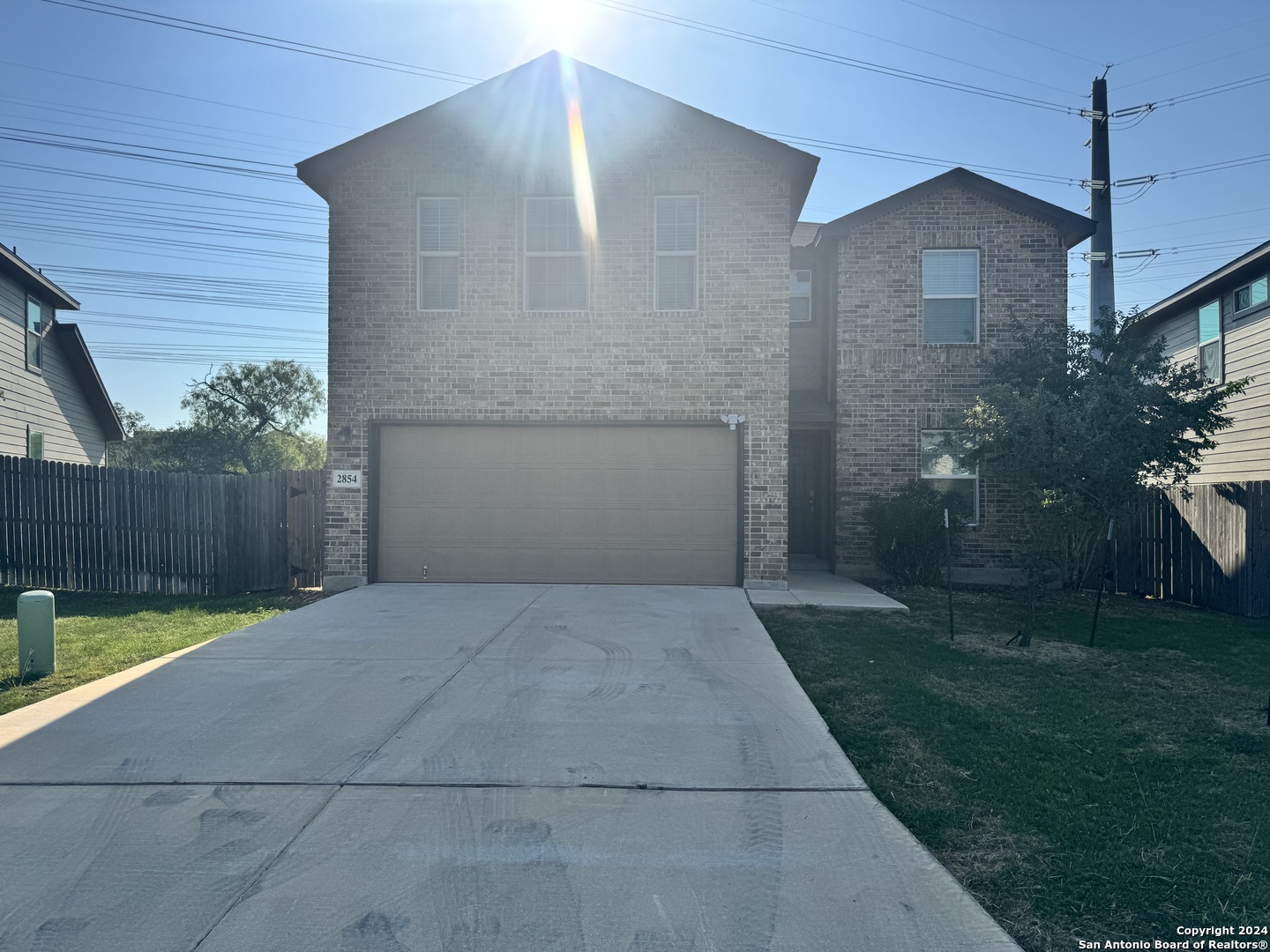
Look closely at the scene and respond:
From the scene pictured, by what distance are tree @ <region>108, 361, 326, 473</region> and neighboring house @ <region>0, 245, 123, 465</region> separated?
18296mm

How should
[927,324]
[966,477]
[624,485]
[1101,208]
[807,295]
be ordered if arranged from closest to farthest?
[624,485]
[966,477]
[927,324]
[807,295]
[1101,208]

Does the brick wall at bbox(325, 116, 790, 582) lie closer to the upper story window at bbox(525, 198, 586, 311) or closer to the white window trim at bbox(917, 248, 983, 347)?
the upper story window at bbox(525, 198, 586, 311)

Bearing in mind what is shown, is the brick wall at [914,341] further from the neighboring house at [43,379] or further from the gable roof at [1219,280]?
the neighboring house at [43,379]

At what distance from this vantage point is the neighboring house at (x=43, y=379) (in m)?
18.4

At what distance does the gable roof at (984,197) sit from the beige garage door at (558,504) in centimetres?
494

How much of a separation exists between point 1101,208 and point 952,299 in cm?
546

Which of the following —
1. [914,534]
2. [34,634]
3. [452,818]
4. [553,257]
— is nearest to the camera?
[452,818]

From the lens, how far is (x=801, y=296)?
15.6m

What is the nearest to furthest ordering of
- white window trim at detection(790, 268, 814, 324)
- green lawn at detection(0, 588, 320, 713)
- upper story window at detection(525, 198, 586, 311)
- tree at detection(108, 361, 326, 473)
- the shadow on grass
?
1. green lawn at detection(0, 588, 320, 713)
2. the shadow on grass
3. upper story window at detection(525, 198, 586, 311)
4. white window trim at detection(790, 268, 814, 324)
5. tree at detection(108, 361, 326, 473)

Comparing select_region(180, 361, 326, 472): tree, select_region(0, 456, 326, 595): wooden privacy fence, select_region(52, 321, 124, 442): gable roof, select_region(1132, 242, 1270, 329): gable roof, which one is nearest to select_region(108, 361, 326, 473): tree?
select_region(180, 361, 326, 472): tree

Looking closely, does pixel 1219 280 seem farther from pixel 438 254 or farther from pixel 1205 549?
pixel 438 254

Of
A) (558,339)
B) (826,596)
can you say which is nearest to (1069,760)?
(826,596)

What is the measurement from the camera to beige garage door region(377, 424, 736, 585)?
40.6ft

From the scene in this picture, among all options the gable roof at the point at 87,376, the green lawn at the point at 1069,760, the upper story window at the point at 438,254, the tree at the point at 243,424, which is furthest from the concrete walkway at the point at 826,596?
the tree at the point at 243,424
